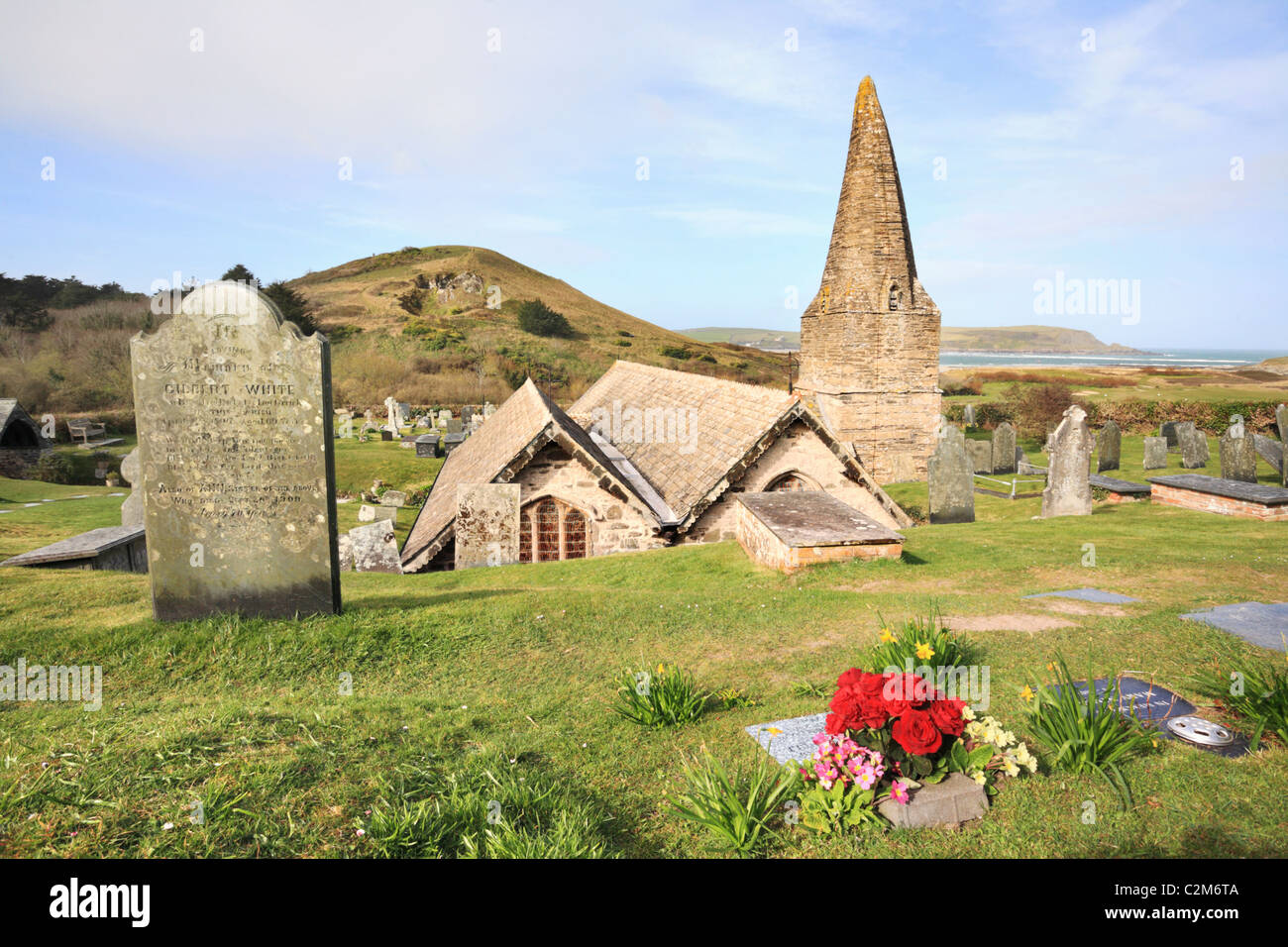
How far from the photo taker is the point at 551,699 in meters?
6.43

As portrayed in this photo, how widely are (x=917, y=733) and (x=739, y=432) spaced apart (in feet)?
40.6

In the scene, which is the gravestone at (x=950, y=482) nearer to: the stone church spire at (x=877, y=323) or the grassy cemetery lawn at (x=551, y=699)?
the grassy cemetery lawn at (x=551, y=699)

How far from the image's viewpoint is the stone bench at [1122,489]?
18.2 m

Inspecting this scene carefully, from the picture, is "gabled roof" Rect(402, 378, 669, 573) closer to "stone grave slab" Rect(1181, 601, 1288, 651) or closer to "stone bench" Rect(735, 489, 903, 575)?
"stone bench" Rect(735, 489, 903, 575)

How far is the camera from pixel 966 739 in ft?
14.9

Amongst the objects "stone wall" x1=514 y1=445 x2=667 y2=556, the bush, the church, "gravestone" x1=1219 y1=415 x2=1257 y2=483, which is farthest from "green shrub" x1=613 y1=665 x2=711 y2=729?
the bush

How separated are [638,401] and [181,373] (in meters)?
16.5

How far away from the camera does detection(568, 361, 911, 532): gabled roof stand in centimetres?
1535

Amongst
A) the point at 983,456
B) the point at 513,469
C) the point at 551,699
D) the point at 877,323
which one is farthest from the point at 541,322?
the point at 551,699

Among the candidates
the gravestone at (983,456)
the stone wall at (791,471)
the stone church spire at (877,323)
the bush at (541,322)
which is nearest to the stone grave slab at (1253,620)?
the stone wall at (791,471)

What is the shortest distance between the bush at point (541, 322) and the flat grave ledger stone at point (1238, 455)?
73410 millimetres

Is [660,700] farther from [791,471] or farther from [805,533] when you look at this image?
[791,471]

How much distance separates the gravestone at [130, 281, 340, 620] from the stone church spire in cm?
2591
